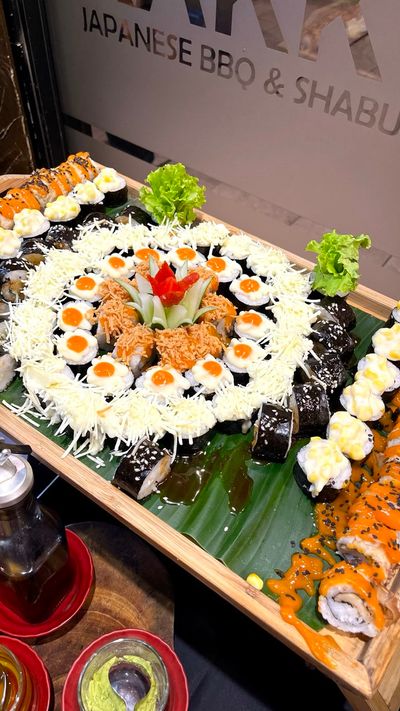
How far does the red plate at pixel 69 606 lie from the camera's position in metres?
1.88

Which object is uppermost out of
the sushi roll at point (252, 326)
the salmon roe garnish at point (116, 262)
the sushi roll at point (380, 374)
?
the salmon roe garnish at point (116, 262)

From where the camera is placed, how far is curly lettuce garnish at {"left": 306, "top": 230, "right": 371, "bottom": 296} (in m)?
2.71

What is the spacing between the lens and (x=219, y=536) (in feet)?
6.77

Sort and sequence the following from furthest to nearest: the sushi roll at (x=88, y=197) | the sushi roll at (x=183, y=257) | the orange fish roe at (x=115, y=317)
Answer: the sushi roll at (x=88, y=197)
the sushi roll at (x=183, y=257)
the orange fish roe at (x=115, y=317)

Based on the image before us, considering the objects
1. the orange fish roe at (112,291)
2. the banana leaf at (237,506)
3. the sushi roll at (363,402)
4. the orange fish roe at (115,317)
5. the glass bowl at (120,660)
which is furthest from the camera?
the orange fish roe at (112,291)

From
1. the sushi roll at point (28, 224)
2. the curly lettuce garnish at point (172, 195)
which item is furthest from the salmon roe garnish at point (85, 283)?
the curly lettuce garnish at point (172, 195)

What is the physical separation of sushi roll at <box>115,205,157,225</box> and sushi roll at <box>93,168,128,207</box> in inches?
6.7

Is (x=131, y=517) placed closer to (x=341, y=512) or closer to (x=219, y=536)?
(x=219, y=536)

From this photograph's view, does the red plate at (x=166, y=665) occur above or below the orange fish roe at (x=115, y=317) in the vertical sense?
below

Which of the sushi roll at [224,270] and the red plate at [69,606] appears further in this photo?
the sushi roll at [224,270]

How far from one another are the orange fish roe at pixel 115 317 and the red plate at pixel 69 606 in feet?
3.02

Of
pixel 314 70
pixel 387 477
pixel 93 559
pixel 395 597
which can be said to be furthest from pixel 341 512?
pixel 314 70

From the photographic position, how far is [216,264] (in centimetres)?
291

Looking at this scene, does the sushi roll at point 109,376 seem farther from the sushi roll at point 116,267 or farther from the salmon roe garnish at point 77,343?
the sushi roll at point 116,267
